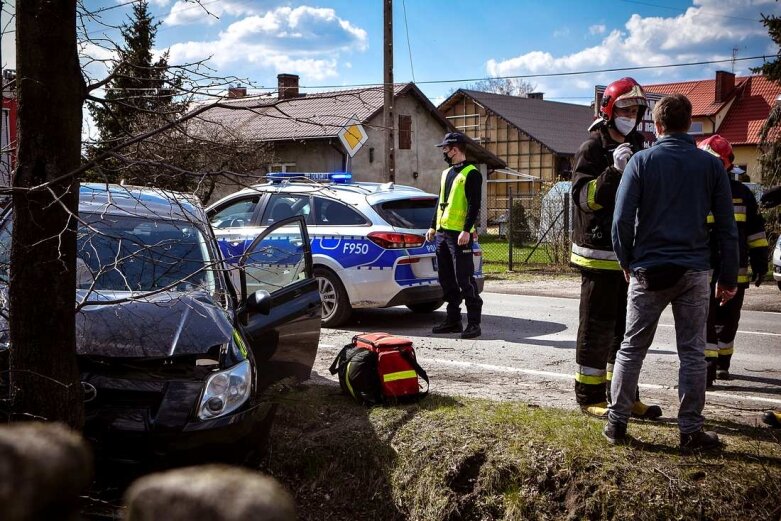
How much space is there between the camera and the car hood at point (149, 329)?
404 centimetres

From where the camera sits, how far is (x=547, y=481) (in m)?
4.18

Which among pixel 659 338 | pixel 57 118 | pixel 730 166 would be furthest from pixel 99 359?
pixel 659 338

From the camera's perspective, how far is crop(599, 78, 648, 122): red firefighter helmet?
16.3 ft

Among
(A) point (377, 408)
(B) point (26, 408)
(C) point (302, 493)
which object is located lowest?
(C) point (302, 493)

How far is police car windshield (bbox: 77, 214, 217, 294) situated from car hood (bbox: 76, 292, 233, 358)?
0.42ft

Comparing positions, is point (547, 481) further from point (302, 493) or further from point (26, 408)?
point (26, 408)

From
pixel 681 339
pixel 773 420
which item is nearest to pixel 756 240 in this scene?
pixel 773 420

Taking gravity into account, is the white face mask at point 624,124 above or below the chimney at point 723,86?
below

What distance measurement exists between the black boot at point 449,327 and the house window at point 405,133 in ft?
86.9

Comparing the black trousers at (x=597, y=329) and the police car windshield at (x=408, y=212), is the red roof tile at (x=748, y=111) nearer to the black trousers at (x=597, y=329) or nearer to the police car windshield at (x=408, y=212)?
the police car windshield at (x=408, y=212)

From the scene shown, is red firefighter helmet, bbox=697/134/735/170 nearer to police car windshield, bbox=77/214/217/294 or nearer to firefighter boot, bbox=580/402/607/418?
firefighter boot, bbox=580/402/607/418

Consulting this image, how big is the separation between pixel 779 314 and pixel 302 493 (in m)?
9.06

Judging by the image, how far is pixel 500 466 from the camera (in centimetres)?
432

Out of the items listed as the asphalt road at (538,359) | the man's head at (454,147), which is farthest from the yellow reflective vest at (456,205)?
the asphalt road at (538,359)
